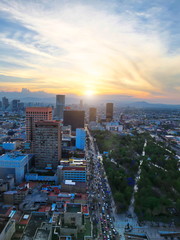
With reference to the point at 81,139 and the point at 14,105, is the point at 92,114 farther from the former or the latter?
the point at 14,105

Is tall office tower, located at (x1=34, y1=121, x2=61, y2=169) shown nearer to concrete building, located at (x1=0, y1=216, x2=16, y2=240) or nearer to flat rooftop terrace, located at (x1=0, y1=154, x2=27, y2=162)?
flat rooftop terrace, located at (x1=0, y1=154, x2=27, y2=162)

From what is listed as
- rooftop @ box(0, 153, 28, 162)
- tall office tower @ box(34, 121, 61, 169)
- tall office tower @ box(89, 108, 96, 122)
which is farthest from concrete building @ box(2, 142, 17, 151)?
tall office tower @ box(89, 108, 96, 122)

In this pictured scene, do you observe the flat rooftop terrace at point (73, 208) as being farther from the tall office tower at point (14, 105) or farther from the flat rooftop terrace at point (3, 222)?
the tall office tower at point (14, 105)

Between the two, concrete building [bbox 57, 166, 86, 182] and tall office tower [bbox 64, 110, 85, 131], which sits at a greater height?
tall office tower [bbox 64, 110, 85, 131]

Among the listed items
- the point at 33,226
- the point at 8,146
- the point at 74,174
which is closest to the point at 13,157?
the point at 74,174

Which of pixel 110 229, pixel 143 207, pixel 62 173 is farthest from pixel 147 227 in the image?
pixel 62 173

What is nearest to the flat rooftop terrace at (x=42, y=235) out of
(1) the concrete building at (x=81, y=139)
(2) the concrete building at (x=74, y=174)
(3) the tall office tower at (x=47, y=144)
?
(2) the concrete building at (x=74, y=174)
